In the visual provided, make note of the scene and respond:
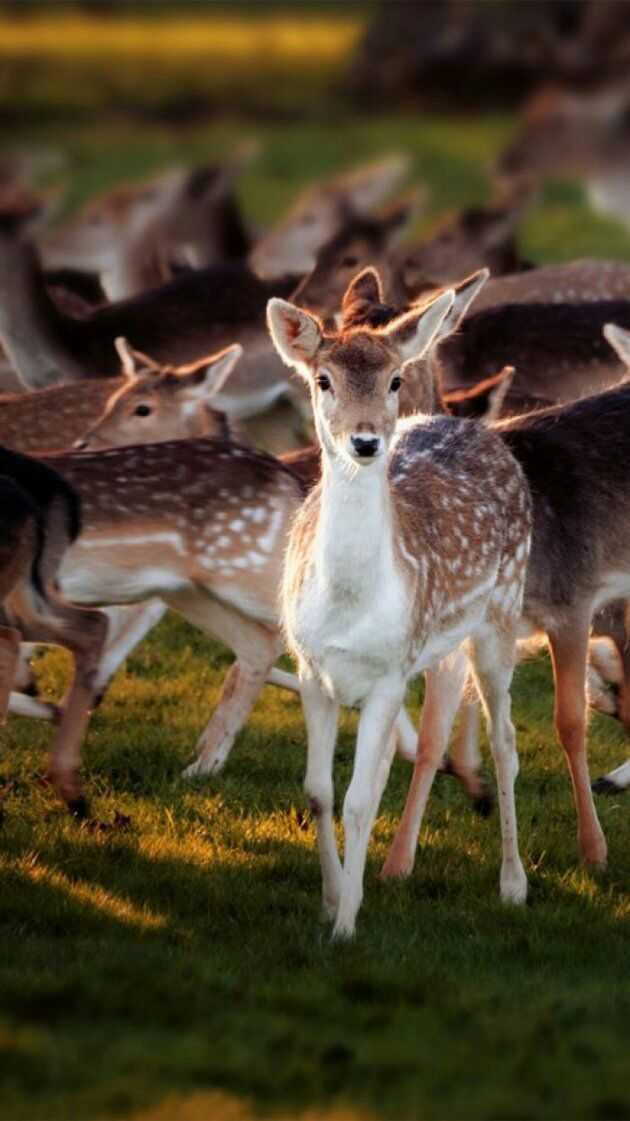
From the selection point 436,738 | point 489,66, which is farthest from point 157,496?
point 489,66

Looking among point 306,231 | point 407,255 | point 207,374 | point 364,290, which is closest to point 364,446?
point 364,290

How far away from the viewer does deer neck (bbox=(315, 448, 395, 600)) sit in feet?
17.9

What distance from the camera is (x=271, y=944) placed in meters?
5.50

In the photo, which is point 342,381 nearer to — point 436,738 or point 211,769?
point 436,738

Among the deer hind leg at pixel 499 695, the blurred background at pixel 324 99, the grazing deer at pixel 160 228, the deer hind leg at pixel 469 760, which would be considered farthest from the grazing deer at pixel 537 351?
the blurred background at pixel 324 99

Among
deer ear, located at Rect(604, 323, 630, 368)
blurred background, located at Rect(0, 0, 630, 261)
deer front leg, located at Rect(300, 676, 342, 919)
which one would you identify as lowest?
blurred background, located at Rect(0, 0, 630, 261)

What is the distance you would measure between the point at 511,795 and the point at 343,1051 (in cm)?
165

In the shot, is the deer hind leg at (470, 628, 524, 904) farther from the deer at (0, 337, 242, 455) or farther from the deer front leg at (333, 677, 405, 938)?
the deer at (0, 337, 242, 455)

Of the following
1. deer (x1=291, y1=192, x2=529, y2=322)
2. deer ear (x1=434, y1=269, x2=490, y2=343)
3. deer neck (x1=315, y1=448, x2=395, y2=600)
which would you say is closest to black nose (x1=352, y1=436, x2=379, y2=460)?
deer neck (x1=315, y1=448, x2=395, y2=600)

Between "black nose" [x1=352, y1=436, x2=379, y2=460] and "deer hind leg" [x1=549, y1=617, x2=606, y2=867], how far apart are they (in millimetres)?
1537

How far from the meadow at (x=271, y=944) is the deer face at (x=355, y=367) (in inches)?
44.5

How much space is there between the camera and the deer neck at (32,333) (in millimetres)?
11078

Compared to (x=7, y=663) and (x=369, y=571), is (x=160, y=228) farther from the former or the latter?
(x=369, y=571)

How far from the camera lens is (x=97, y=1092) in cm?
436
